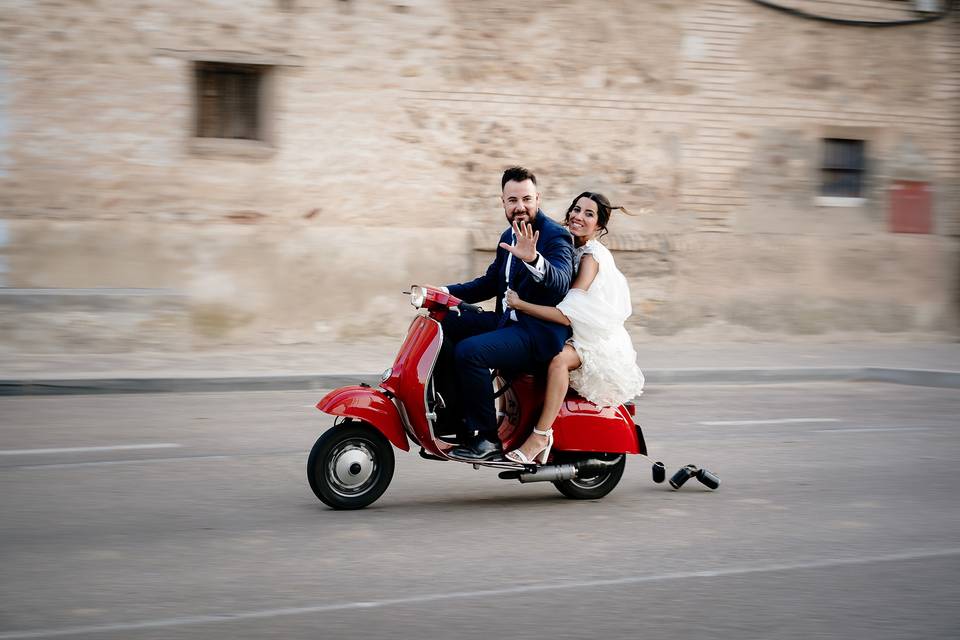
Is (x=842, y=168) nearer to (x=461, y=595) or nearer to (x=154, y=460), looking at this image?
(x=154, y=460)

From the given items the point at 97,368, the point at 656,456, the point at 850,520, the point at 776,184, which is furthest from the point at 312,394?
the point at 776,184

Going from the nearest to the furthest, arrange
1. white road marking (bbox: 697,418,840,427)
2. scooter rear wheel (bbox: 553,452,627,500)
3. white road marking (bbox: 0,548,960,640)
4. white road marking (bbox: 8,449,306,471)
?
1. white road marking (bbox: 0,548,960,640)
2. scooter rear wheel (bbox: 553,452,627,500)
3. white road marking (bbox: 8,449,306,471)
4. white road marking (bbox: 697,418,840,427)

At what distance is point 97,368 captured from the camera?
12703 millimetres

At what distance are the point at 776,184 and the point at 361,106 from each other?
6384 millimetres

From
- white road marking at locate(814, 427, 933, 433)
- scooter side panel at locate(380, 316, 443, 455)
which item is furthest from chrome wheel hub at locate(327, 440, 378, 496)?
white road marking at locate(814, 427, 933, 433)

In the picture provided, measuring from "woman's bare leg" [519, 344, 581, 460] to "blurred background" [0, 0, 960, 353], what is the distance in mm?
8642

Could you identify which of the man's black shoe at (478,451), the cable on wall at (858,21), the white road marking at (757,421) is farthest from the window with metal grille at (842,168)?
the man's black shoe at (478,451)

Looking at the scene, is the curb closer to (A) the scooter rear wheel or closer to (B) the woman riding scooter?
(A) the scooter rear wheel

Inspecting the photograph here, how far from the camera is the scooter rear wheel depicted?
702cm

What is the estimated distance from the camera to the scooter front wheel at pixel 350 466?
6406 mm

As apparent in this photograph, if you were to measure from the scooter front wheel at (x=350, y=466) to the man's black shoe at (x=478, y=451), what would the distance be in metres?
0.38

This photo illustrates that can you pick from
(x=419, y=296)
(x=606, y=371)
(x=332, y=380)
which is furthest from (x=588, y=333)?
(x=332, y=380)

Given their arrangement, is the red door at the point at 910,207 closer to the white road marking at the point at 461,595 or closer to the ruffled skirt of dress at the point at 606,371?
the ruffled skirt of dress at the point at 606,371

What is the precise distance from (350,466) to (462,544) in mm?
913
